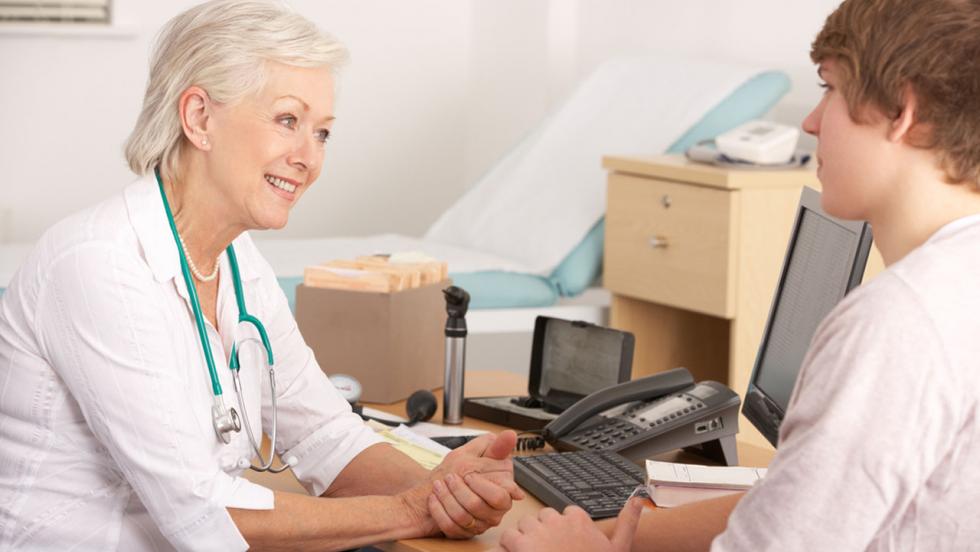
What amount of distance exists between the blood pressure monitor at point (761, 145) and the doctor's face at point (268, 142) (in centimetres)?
171

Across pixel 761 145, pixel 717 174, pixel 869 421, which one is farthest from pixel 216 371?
pixel 761 145

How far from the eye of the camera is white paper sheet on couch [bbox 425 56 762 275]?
386 centimetres

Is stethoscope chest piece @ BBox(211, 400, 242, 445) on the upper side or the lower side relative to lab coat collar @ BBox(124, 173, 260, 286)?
lower

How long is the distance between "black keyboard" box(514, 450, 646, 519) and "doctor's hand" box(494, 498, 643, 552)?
0.15m

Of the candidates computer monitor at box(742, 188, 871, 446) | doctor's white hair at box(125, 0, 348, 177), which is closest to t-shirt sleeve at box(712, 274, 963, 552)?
computer monitor at box(742, 188, 871, 446)

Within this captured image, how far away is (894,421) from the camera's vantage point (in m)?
1.07

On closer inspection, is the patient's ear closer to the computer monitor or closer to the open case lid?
the computer monitor

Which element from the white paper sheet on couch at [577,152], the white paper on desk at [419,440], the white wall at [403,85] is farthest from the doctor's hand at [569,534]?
the white wall at [403,85]

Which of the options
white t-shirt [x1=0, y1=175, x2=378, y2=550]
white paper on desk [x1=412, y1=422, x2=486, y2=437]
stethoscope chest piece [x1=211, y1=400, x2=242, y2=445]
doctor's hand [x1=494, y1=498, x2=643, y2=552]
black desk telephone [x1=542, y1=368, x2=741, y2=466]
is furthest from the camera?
white paper on desk [x1=412, y1=422, x2=486, y2=437]

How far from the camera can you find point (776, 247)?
3.36 m

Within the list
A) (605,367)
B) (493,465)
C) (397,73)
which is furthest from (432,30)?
(493,465)

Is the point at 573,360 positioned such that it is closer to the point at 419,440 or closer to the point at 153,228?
the point at 419,440

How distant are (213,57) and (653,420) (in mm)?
805

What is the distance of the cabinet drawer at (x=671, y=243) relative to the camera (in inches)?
131
